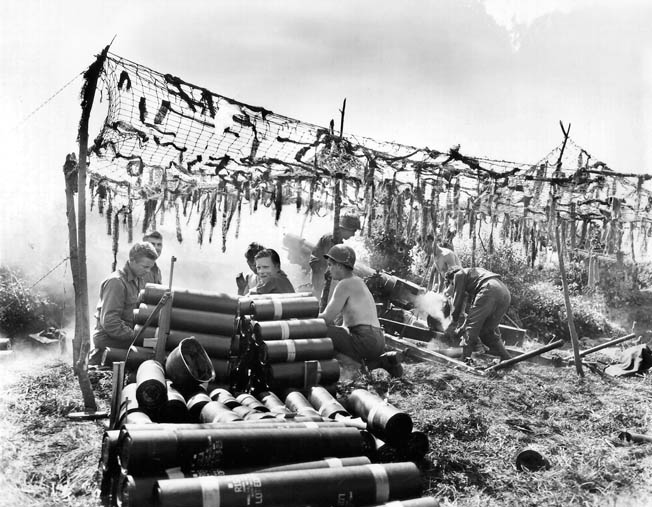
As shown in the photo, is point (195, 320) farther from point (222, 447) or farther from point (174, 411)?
point (222, 447)

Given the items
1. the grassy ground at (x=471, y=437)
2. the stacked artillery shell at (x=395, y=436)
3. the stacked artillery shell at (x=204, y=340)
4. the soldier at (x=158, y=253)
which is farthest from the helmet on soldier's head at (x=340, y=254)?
the stacked artillery shell at (x=395, y=436)

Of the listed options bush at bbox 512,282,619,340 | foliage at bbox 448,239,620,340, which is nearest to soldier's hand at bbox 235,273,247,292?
foliage at bbox 448,239,620,340

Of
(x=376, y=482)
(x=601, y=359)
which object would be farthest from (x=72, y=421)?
A: (x=601, y=359)

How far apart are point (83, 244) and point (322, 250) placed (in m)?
5.34

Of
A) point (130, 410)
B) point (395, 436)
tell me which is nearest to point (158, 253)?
point (130, 410)

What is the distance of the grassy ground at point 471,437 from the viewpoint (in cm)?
414

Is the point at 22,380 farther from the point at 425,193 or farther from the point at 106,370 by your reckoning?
the point at 425,193

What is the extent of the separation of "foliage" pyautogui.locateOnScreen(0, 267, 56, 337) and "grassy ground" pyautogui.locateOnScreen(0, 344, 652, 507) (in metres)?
7.19

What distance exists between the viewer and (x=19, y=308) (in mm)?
13570

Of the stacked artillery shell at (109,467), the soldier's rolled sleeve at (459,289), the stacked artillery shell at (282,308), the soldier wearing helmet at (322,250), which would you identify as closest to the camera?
the stacked artillery shell at (109,467)

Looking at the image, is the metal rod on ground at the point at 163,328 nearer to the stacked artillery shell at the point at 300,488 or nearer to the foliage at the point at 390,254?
the stacked artillery shell at the point at 300,488

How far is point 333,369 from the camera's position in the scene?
5906mm

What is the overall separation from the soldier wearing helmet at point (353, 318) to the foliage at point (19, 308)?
9770 mm

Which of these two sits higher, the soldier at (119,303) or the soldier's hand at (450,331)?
the soldier at (119,303)
